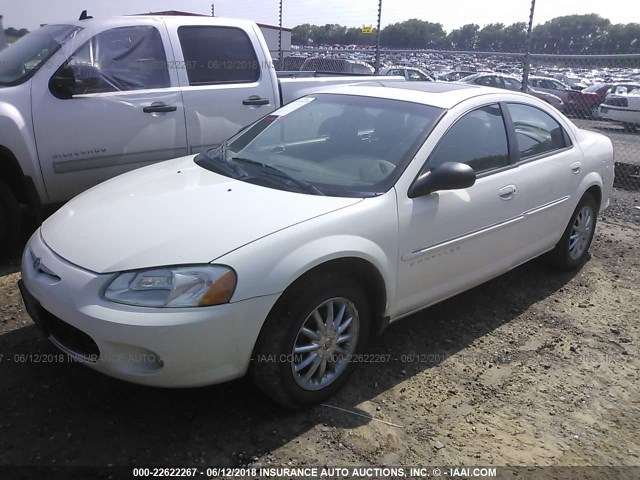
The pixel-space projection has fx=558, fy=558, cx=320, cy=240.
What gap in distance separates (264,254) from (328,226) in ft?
1.32

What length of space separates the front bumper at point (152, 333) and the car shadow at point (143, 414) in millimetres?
340

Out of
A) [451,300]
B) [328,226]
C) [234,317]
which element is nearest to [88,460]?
[234,317]

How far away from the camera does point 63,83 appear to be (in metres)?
4.62

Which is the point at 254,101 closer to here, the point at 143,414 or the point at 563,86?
the point at 143,414

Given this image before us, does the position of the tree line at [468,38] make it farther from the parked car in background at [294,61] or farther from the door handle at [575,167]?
the door handle at [575,167]

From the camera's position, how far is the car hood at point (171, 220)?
259cm

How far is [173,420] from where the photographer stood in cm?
281

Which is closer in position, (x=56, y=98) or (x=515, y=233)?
(x=515, y=233)

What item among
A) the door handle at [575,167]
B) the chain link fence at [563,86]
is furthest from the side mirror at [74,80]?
the chain link fence at [563,86]

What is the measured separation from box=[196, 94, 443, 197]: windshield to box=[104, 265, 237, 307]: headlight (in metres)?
0.84

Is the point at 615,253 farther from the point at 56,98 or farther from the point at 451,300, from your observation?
the point at 56,98

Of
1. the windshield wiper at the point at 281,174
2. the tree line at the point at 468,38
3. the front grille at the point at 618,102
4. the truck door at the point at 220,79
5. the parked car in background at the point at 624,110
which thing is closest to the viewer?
the windshield wiper at the point at 281,174

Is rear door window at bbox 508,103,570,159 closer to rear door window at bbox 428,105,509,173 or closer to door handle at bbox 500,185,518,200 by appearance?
rear door window at bbox 428,105,509,173

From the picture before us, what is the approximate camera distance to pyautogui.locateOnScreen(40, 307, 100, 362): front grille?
8.52ft
